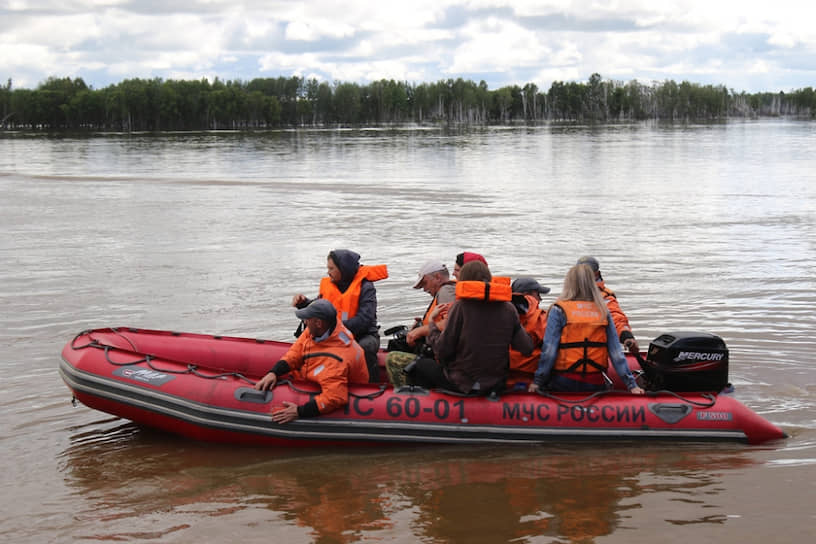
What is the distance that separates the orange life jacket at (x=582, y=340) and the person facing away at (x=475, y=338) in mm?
297

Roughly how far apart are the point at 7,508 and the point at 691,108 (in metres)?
178

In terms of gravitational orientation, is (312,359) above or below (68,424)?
above

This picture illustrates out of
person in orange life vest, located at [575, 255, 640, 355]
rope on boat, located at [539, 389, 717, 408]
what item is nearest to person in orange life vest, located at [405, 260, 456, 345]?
rope on boat, located at [539, 389, 717, 408]

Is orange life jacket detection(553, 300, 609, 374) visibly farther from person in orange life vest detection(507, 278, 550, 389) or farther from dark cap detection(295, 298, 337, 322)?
dark cap detection(295, 298, 337, 322)

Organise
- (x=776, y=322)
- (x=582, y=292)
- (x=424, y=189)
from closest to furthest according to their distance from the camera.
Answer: (x=582, y=292) < (x=776, y=322) < (x=424, y=189)

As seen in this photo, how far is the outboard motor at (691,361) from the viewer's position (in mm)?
6340

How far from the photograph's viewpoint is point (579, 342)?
6.14 meters

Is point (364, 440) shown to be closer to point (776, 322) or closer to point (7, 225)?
point (776, 322)

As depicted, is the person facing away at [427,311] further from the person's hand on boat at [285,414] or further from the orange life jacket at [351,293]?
the person's hand on boat at [285,414]

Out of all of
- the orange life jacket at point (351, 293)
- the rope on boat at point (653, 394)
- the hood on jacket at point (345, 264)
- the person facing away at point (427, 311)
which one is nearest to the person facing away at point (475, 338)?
the person facing away at point (427, 311)

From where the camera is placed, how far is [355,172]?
35.5m

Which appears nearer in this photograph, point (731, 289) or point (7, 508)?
point (7, 508)

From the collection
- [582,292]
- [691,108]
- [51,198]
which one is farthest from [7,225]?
[691,108]

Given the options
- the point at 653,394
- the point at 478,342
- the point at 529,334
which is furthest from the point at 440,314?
the point at 653,394
